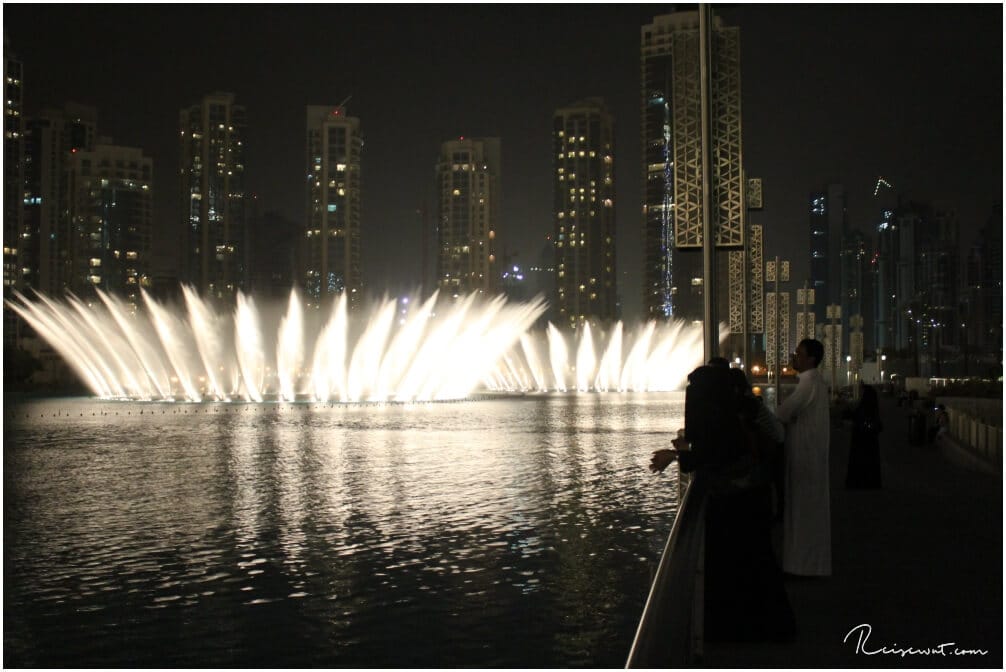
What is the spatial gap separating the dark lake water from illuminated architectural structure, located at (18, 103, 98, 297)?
144 m

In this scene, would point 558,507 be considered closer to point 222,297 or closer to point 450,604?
point 450,604

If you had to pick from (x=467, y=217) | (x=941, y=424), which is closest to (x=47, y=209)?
(x=467, y=217)

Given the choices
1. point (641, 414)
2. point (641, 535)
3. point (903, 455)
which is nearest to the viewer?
point (641, 535)

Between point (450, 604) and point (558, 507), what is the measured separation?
6.30m

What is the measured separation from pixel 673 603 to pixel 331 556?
7.88m

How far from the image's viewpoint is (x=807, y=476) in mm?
7641

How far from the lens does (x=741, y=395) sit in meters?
6.51

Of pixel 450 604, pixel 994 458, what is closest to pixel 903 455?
pixel 994 458

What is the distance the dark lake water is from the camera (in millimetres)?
7914

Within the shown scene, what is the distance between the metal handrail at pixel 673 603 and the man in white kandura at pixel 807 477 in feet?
6.59

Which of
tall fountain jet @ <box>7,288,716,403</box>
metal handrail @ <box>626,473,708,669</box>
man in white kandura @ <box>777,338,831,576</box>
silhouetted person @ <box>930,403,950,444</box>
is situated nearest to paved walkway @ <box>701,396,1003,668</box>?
man in white kandura @ <box>777,338,831,576</box>

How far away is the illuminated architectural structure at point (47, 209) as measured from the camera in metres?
159

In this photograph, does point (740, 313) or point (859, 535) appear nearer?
point (859, 535)

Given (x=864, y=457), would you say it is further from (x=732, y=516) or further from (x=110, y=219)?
(x=110, y=219)
